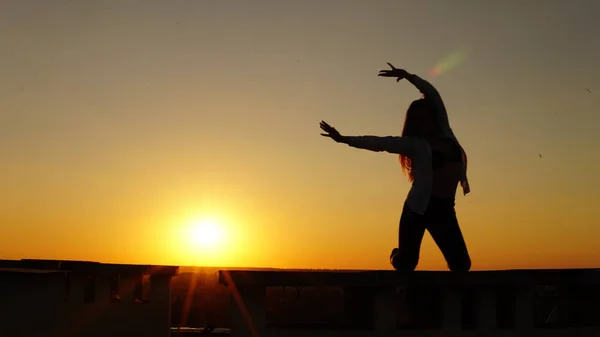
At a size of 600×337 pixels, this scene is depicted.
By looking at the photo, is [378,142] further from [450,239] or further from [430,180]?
[450,239]

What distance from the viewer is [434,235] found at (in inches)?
347

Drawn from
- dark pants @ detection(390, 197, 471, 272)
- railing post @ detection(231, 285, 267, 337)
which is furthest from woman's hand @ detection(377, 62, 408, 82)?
railing post @ detection(231, 285, 267, 337)

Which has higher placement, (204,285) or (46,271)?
(204,285)

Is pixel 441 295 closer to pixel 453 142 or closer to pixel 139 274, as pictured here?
pixel 453 142

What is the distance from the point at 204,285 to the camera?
97.2m

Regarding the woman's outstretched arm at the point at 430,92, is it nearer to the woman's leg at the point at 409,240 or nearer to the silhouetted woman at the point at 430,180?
the silhouetted woman at the point at 430,180

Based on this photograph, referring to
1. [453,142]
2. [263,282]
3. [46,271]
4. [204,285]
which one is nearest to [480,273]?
[453,142]

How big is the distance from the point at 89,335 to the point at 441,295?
388 inches

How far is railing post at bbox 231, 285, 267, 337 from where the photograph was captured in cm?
849

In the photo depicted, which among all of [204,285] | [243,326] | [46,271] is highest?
[204,285]

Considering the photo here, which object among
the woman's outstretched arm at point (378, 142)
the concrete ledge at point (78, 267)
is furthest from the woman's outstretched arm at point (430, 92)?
the concrete ledge at point (78, 267)

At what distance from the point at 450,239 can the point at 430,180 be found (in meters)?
0.85

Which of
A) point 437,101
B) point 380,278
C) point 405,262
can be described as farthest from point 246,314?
point 437,101

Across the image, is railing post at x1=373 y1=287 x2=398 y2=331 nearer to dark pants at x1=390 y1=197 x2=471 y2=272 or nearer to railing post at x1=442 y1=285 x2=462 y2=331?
dark pants at x1=390 y1=197 x2=471 y2=272
